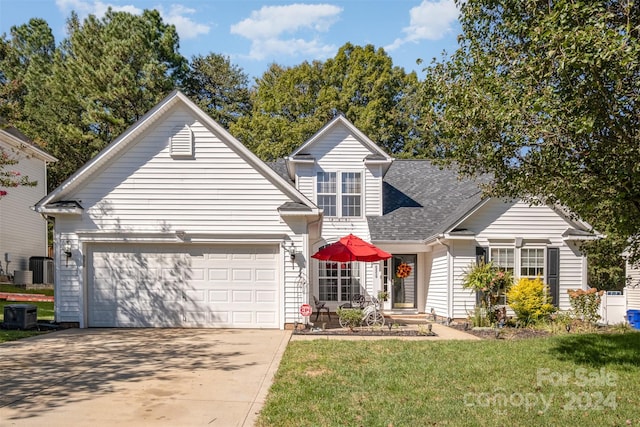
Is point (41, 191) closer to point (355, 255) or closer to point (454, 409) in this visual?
point (355, 255)

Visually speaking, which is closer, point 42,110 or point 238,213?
point 238,213

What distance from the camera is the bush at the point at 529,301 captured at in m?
15.0

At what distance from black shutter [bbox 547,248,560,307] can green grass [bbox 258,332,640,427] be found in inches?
211

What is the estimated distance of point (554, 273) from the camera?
16.3 m

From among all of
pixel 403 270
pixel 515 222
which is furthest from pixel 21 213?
pixel 515 222

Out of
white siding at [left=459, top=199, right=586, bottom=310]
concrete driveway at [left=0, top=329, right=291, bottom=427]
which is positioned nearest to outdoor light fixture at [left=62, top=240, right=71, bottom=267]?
concrete driveway at [left=0, top=329, right=291, bottom=427]

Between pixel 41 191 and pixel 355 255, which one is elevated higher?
pixel 41 191

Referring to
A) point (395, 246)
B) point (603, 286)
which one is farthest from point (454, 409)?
point (603, 286)

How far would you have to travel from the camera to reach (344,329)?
13992mm

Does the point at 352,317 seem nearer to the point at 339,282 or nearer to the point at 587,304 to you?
the point at 339,282

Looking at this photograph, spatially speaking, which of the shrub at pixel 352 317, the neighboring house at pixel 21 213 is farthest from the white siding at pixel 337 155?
the neighboring house at pixel 21 213

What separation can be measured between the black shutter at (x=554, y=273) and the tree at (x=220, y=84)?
28190 millimetres

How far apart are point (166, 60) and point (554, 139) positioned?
33.5 meters

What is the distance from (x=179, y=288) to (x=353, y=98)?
24.1m
